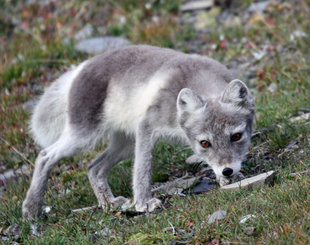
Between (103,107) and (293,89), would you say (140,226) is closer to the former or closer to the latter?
(103,107)

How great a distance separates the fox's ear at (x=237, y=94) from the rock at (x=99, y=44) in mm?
4412

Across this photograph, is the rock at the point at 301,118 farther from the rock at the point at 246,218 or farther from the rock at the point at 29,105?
the rock at the point at 29,105

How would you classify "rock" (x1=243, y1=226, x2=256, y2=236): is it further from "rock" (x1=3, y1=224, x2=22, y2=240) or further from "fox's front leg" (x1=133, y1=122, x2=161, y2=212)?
"rock" (x1=3, y1=224, x2=22, y2=240)

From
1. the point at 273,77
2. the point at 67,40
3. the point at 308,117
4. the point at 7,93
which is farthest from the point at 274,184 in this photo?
the point at 67,40

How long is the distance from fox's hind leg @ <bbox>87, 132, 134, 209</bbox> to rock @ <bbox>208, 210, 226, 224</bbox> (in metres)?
1.95

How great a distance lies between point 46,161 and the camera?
211 inches

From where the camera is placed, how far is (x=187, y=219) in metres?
3.74

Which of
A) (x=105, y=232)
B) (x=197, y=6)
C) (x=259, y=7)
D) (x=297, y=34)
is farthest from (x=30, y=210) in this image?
(x=197, y=6)

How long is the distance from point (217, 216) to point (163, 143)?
93.6 inches

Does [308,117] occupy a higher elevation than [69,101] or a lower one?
lower

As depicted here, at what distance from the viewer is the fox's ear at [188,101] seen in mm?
4453

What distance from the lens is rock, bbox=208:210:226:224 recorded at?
3557mm

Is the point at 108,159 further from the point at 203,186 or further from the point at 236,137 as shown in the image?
the point at 236,137

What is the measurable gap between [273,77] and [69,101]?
319 centimetres
